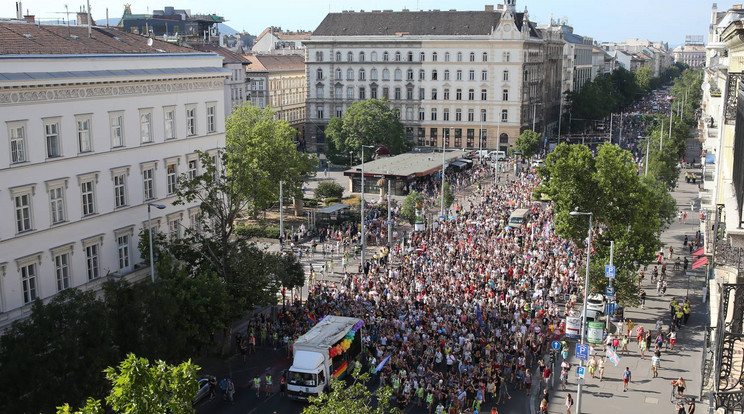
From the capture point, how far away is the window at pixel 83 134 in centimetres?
3656

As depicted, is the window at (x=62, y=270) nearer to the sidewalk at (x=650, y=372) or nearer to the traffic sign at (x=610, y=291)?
the sidewalk at (x=650, y=372)

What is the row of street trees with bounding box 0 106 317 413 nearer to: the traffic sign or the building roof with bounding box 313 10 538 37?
the traffic sign

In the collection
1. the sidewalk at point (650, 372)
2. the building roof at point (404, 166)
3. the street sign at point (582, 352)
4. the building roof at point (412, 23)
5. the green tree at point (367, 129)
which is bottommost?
the sidewalk at point (650, 372)

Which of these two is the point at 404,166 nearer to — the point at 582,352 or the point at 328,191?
the point at 328,191

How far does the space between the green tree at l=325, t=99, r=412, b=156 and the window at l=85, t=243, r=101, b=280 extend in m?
60.8

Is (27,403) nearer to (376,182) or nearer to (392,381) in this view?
(392,381)

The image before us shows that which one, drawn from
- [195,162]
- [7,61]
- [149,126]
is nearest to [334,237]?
[195,162]

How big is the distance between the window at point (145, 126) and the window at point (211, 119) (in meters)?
5.42

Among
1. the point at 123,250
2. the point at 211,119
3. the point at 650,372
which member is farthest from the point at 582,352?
the point at 211,119

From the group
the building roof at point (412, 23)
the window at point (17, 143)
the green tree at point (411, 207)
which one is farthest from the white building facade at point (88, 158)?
the building roof at point (412, 23)

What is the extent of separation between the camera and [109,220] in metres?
38.2

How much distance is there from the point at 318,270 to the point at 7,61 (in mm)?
27544

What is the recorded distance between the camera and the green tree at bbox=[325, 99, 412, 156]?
97.6 meters

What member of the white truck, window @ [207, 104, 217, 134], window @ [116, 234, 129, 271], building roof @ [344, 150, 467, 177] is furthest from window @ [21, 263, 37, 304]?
building roof @ [344, 150, 467, 177]
